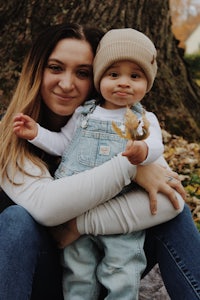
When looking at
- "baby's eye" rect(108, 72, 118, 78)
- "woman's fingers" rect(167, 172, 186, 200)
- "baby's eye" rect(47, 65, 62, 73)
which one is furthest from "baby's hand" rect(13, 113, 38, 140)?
"woman's fingers" rect(167, 172, 186, 200)

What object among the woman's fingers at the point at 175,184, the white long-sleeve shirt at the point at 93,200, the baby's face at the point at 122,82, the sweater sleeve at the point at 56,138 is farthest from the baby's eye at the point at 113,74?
the woman's fingers at the point at 175,184

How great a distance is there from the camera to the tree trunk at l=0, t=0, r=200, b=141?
3.56 m

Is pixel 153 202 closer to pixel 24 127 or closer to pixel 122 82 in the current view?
pixel 122 82

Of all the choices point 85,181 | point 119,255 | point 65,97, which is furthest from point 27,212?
point 65,97

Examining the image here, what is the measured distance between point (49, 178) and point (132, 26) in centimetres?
215

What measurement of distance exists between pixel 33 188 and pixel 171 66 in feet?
8.52

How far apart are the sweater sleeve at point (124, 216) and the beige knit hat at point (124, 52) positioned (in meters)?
0.52

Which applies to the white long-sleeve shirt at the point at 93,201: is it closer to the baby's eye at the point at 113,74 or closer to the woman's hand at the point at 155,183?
the woman's hand at the point at 155,183

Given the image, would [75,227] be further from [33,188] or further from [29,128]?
[29,128]

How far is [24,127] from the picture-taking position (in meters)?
1.97

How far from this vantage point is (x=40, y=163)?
2.00 m

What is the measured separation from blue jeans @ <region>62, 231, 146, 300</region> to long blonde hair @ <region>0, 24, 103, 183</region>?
378 millimetres

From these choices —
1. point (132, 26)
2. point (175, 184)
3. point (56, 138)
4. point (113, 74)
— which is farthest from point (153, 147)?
point (132, 26)

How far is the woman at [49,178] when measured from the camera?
69.4 inches
